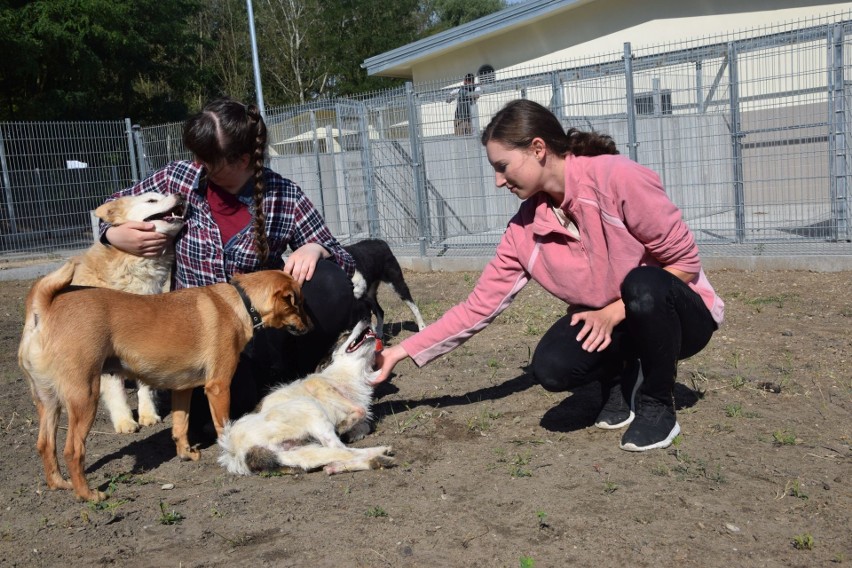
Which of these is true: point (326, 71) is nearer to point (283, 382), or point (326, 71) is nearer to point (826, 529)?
point (283, 382)

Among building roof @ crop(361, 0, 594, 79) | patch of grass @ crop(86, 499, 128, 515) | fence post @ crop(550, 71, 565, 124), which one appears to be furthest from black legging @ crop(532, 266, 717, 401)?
building roof @ crop(361, 0, 594, 79)

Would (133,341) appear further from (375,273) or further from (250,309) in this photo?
(375,273)

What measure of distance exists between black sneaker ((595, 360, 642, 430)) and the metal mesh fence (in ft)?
19.8

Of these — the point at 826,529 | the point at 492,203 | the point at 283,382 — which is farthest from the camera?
the point at 492,203

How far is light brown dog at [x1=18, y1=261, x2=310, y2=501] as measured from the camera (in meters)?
3.28

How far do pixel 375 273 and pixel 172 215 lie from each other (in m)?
2.77

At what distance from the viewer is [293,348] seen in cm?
458

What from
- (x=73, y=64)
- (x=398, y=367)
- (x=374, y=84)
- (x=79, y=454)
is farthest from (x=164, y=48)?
(x=79, y=454)

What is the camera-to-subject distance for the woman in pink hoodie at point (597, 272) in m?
3.36

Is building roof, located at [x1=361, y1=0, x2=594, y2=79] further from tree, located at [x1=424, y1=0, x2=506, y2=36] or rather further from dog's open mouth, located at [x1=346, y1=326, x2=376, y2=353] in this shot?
tree, located at [x1=424, y1=0, x2=506, y2=36]

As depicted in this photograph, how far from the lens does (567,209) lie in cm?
354

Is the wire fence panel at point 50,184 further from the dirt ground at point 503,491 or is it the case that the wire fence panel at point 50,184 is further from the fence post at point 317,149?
the dirt ground at point 503,491

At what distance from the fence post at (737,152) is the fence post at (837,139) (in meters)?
0.99

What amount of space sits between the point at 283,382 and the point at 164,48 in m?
26.5
